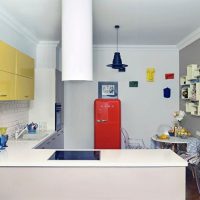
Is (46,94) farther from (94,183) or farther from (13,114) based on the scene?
(94,183)

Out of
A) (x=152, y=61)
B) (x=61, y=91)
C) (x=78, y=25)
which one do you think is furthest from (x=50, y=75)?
(x=152, y=61)

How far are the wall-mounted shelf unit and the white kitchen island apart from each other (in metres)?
2.30

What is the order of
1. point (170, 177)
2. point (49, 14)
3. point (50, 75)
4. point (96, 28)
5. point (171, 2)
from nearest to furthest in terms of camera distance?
point (170, 177), point (171, 2), point (49, 14), point (96, 28), point (50, 75)

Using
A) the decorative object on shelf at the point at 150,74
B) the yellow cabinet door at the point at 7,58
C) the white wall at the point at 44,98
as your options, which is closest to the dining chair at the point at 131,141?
the decorative object on shelf at the point at 150,74

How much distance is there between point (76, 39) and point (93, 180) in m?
1.40

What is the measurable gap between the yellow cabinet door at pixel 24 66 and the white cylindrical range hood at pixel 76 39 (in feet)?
2.85

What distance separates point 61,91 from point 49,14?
6.01 ft

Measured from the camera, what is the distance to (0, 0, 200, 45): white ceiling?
114 inches

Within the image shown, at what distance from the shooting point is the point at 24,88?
3305 mm

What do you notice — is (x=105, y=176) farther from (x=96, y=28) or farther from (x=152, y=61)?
(x=152, y=61)

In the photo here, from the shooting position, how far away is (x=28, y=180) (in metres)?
2.02

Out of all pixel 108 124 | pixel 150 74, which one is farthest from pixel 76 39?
pixel 150 74

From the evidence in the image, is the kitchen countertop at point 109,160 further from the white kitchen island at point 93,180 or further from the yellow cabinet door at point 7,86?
the yellow cabinet door at point 7,86

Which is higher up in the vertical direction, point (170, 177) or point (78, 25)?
point (78, 25)
